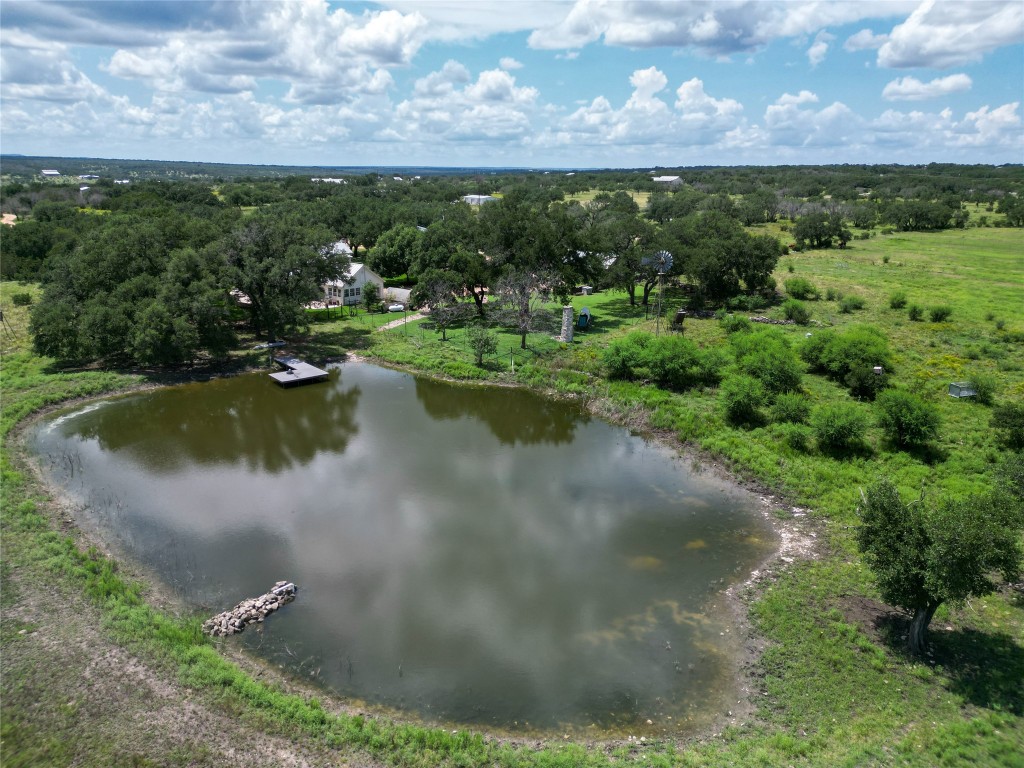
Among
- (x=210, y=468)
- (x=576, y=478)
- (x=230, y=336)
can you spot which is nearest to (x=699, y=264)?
(x=576, y=478)

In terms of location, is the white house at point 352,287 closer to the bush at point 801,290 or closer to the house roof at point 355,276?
the house roof at point 355,276

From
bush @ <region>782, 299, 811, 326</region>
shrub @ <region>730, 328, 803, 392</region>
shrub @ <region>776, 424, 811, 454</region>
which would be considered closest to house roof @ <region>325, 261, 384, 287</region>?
shrub @ <region>730, 328, 803, 392</region>

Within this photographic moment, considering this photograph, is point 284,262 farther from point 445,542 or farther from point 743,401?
point 743,401

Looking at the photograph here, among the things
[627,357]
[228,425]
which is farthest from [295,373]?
[627,357]

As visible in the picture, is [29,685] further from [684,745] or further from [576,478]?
[576,478]

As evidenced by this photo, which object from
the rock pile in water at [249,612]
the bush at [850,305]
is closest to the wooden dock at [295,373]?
the rock pile in water at [249,612]

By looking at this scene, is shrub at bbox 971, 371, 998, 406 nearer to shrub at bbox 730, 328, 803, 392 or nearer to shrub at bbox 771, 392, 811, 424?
shrub at bbox 730, 328, 803, 392

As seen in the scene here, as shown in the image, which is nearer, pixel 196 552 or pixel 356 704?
pixel 356 704
